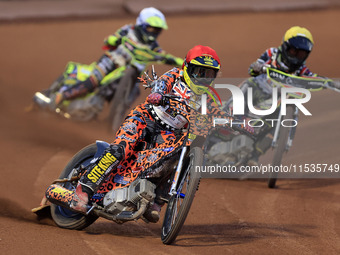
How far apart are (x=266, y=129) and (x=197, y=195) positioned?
207 cm

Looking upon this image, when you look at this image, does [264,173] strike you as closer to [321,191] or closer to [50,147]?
[321,191]

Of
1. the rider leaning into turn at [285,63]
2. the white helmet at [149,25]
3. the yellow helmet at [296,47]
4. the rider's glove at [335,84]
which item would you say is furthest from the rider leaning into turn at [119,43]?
the rider's glove at [335,84]

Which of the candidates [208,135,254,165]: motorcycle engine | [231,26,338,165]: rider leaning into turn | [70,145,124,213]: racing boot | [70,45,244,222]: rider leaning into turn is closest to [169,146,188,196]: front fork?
[70,45,244,222]: rider leaning into turn

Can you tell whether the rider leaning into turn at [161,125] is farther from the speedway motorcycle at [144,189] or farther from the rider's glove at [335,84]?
the rider's glove at [335,84]

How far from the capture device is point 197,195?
10469mm

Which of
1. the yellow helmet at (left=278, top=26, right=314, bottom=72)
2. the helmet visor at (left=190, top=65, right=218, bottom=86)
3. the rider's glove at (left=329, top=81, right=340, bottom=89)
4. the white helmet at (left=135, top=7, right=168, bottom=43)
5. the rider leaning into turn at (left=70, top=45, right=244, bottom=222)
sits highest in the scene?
the white helmet at (left=135, top=7, right=168, bottom=43)

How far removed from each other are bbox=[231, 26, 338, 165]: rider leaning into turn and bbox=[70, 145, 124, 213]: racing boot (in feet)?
13.3

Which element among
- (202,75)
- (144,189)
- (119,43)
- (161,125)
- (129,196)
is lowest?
(129,196)

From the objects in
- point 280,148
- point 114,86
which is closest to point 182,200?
point 280,148

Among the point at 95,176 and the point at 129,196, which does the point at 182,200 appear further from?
the point at 95,176

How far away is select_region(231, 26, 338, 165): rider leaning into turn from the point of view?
39.1 ft

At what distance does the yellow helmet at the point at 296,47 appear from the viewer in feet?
39.1

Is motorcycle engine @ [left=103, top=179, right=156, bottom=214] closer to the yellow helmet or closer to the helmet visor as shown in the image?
the helmet visor

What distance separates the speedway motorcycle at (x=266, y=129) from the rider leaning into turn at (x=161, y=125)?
10.5 feet
